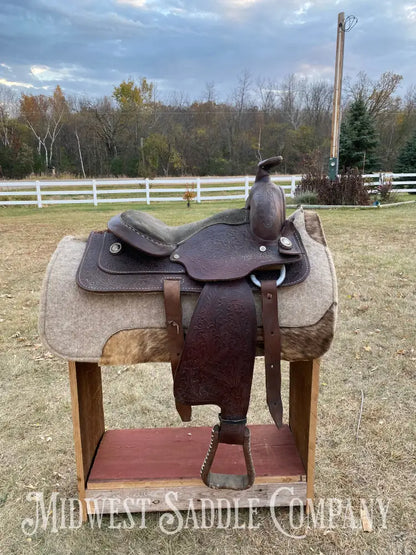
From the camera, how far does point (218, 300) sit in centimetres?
131

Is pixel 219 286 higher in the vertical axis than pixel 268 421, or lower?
higher

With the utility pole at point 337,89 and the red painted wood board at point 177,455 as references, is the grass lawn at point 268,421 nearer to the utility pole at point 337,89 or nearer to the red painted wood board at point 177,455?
the red painted wood board at point 177,455

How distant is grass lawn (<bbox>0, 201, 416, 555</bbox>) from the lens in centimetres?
152

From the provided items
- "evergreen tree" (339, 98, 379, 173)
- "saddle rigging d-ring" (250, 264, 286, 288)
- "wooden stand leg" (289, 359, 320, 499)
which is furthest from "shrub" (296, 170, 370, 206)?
"saddle rigging d-ring" (250, 264, 286, 288)

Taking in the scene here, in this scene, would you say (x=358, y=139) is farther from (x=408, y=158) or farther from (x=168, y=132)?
(x=168, y=132)

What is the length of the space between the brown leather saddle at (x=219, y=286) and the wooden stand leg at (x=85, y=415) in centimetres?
40

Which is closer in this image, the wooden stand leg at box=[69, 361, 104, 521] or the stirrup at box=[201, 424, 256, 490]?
the stirrup at box=[201, 424, 256, 490]

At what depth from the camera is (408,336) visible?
3125mm

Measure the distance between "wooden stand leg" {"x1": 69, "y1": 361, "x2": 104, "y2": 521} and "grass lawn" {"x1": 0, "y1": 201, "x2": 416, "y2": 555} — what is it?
209mm

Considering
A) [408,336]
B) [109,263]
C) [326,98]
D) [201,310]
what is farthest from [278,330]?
[326,98]

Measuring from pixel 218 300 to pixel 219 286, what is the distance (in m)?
0.05

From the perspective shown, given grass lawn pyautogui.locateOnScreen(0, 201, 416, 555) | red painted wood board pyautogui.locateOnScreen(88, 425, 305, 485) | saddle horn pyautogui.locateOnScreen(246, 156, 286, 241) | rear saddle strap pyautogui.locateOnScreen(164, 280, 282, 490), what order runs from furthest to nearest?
red painted wood board pyautogui.locateOnScreen(88, 425, 305, 485) → grass lawn pyautogui.locateOnScreen(0, 201, 416, 555) → saddle horn pyautogui.locateOnScreen(246, 156, 286, 241) → rear saddle strap pyautogui.locateOnScreen(164, 280, 282, 490)

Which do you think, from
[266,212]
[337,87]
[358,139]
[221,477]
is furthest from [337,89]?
[221,477]

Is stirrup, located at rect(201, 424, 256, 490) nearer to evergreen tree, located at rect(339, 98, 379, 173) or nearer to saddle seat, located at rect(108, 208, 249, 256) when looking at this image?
saddle seat, located at rect(108, 208, 249, 256)
